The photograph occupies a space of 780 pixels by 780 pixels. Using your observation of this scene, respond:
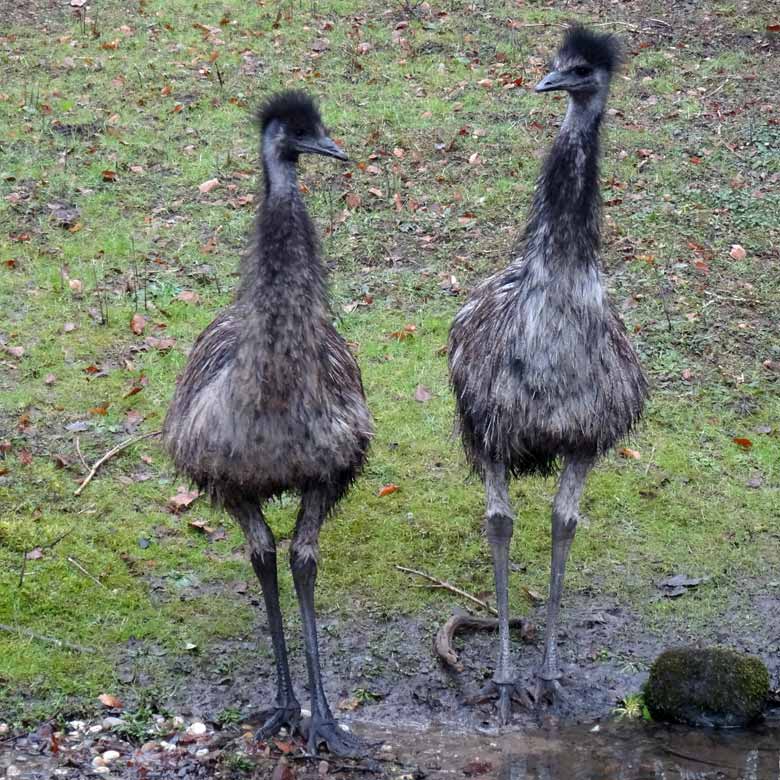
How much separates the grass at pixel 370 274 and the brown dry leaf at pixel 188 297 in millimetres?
51

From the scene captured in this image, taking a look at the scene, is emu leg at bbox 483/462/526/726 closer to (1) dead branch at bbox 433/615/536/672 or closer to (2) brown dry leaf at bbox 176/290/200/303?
(1) dead branch at bbox 433/615/536/672

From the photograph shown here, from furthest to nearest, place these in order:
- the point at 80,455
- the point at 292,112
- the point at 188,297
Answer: the point at 188,297 → the point at 80,455 → the point at 292,112

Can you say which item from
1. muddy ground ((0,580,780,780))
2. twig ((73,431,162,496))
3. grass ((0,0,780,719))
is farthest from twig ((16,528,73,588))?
muddy ground ((0,580,780,780))

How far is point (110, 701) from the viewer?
6586 mm

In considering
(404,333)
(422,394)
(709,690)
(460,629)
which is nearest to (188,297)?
(404,333)

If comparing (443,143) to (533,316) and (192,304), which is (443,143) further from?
(533,316)

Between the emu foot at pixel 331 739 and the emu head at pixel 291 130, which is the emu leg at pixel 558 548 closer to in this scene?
the emu foot at pixel 331 739

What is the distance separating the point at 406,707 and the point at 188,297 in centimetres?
491

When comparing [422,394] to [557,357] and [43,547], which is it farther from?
[557,357]

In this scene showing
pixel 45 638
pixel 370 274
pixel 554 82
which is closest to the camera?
pixel 554 82

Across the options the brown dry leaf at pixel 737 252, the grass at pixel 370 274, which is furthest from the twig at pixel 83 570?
the brown dry leaf at pixel 737 252

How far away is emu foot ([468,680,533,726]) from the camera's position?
666 centimetres

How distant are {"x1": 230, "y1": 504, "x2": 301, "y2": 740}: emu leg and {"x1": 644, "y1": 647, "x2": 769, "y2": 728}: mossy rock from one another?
1.80m

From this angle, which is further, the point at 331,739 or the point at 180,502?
the point at 180,502
